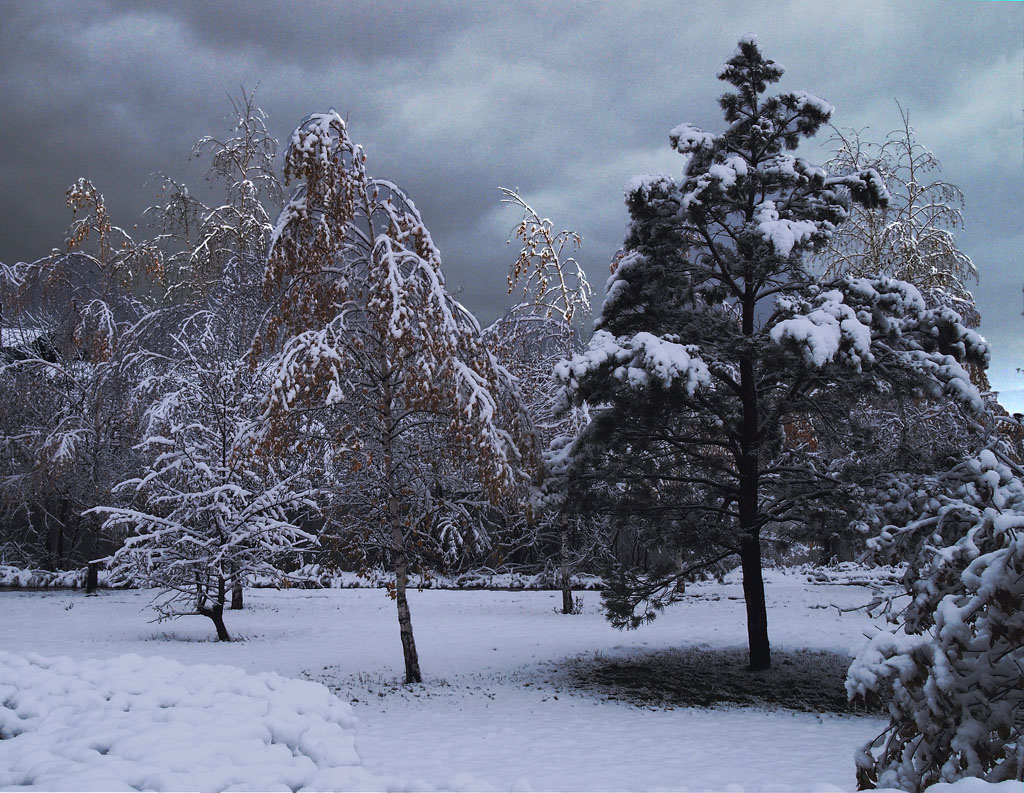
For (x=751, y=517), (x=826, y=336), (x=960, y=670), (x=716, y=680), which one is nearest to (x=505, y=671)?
(x=716, y=680)

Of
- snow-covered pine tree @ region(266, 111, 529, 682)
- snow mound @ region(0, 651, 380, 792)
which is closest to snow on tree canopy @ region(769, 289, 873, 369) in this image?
snow-covered pine tree @ region(266, 111, 529, 682)

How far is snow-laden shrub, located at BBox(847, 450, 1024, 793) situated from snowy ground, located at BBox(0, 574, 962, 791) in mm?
508

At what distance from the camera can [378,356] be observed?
34.9 feet

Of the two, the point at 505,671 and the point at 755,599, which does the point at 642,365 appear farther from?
the point at 505,671

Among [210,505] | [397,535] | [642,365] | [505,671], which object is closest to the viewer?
[642,365]

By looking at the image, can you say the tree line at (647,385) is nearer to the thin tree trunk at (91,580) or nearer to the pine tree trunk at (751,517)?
the pine tree trunk at (751,517)

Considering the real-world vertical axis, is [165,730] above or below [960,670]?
below

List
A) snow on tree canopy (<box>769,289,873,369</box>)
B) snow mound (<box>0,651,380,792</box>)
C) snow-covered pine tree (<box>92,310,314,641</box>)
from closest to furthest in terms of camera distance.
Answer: snow mound (<box>0,651,380,792</box>) → snow on tree canopy (<box>769,289,873,369</box>) → snow-covered pine tree (<box>92,310,314,641</box>)

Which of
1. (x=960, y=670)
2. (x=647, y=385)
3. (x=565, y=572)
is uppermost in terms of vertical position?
(x=647, y=385)

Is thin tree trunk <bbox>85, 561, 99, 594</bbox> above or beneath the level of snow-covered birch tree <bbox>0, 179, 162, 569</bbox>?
beneath

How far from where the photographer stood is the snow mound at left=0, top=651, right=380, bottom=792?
14.0 ft

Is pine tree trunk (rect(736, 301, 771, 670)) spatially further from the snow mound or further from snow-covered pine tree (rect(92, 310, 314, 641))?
snow-covered pine tree (rect(92, 310, 314, 641))

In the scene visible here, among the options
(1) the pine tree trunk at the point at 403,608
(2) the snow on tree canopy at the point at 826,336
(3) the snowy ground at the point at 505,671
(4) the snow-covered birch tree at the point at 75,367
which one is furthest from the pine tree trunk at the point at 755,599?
(4) the snow-covered birch tree at the point at 75,367

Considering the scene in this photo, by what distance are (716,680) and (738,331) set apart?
15.6 ft
